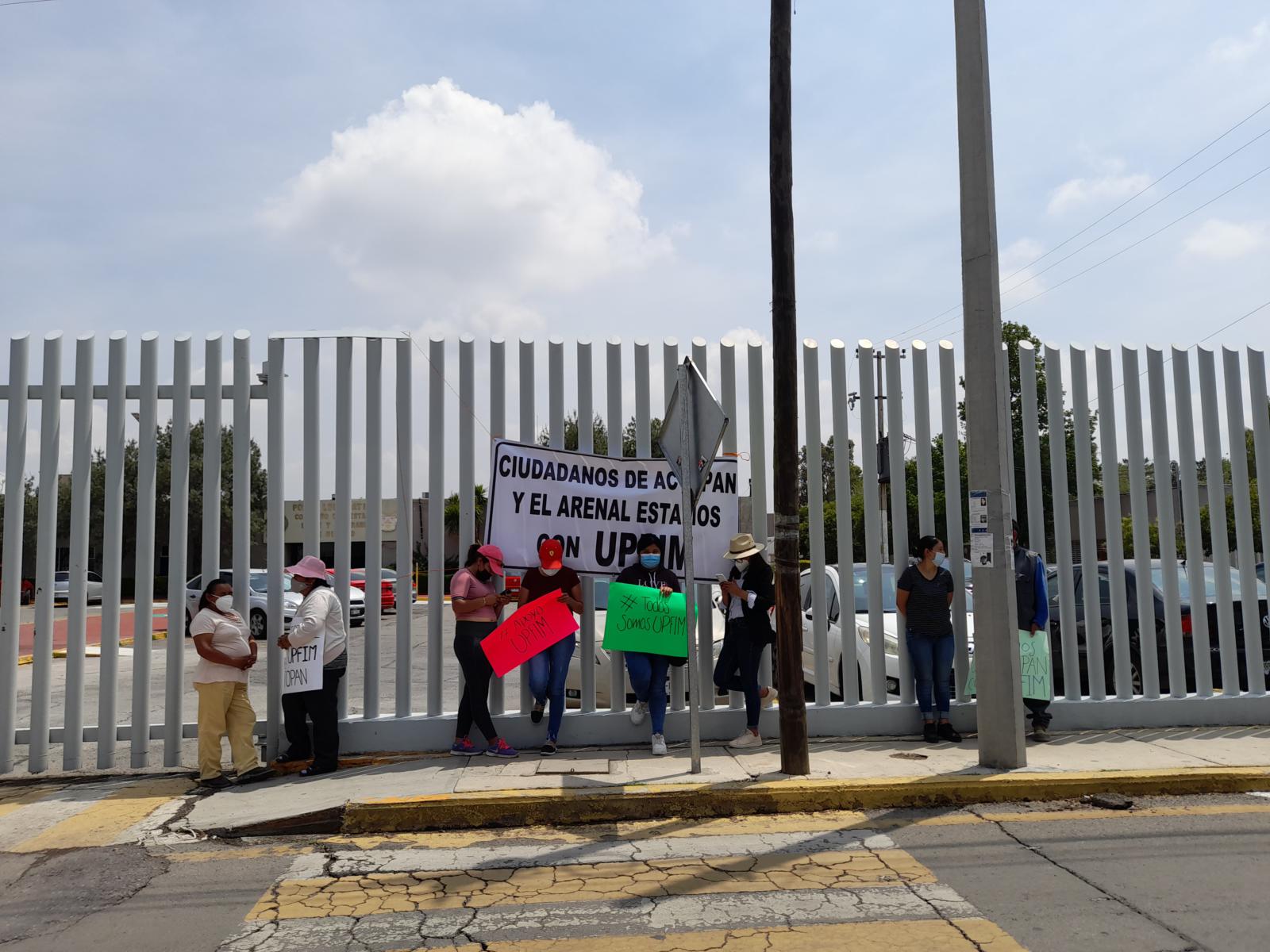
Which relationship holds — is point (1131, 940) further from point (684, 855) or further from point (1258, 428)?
point (1258, 428)

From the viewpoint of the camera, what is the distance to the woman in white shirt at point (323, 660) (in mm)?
7648

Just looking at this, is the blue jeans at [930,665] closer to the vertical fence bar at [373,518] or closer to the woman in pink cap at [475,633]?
the woman in pink cap at [475,633]

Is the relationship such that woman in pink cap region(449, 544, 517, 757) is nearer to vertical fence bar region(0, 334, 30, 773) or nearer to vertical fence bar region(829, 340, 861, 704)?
vertical fence bar region(829, 340, 861, 704)

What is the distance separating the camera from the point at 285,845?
6223 mm

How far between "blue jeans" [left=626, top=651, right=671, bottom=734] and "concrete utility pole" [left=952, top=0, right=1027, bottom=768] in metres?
2.37

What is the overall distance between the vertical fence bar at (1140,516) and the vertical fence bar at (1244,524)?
0.77 meters

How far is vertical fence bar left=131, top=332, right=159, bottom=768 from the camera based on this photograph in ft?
26.1

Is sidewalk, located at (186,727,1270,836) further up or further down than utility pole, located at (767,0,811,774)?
further down

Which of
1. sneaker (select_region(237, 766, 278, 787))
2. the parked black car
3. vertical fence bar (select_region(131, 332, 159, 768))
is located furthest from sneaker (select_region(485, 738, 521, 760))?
the parked black car

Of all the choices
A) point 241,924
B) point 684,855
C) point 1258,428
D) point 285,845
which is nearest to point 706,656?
point 684,855

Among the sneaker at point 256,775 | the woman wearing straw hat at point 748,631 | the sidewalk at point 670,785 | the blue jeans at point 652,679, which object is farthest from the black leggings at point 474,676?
the woman wearing straw hat at point 748,631

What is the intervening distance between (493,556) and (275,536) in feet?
5.49

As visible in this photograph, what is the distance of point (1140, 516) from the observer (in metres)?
8.68

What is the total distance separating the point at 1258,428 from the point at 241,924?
9.01m
